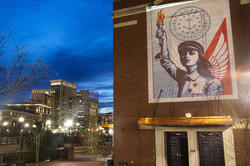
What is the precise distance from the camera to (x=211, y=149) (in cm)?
1680

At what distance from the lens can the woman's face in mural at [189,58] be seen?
17828 mm

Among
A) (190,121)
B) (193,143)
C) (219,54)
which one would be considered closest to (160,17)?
(219,54)

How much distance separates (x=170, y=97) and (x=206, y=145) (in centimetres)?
415

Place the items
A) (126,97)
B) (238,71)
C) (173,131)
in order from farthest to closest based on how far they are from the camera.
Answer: (126,97) → (173,131) → (238,71)

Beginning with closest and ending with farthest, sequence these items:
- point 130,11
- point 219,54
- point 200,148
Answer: point 200,148 → point 219,54 → point 130,11

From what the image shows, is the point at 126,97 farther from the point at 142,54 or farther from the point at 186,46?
the point at 186,46

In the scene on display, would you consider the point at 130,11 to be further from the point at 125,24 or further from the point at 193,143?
the point at 193,143

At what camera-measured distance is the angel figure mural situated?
56.0 ft

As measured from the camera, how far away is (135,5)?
20344 mm

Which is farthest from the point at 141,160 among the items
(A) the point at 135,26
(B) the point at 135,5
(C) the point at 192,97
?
(B) the point at 135,5

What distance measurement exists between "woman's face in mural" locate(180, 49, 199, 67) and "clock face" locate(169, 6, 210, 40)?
46.5 inches

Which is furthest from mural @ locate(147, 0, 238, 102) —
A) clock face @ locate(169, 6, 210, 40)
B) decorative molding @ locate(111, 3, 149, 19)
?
decorative molding @ locate(111, 3, 149, 19)

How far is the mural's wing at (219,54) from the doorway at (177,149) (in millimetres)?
5090

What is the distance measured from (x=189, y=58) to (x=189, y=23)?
278 centimetres
